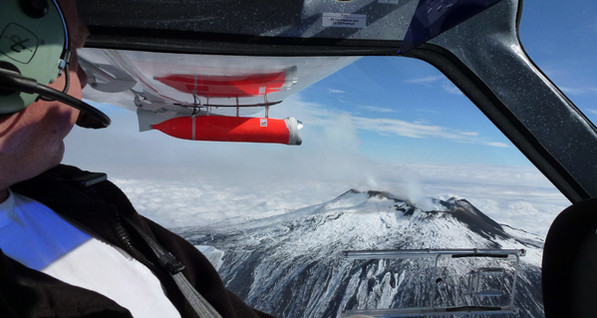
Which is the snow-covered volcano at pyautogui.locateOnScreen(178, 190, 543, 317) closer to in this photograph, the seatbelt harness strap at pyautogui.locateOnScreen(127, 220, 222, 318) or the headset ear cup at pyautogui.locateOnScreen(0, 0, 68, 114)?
the seatbelt harness strap at pyautogui.locateOnScreen(127, 220, 222, 318)

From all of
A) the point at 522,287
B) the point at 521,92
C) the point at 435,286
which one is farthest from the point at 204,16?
the point at 522,287

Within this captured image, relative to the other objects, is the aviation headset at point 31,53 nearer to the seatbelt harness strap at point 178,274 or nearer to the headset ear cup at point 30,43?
the headset ear cup at point 30,43

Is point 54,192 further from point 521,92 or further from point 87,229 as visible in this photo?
point 521,92

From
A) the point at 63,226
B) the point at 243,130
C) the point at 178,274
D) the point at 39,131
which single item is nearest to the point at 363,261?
the point at 243,130

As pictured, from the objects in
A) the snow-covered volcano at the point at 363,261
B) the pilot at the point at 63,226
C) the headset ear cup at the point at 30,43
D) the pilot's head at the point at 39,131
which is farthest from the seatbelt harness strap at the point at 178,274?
the snow-covered volcano at the point at 363,261

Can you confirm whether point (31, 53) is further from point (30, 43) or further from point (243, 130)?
point (243, 130)
